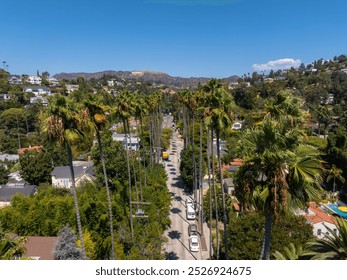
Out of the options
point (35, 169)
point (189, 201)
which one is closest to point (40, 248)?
point (189, 201)

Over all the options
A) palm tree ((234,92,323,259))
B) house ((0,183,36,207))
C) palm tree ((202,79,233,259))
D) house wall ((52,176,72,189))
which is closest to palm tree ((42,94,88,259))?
palm tree ((202,79,233,259))

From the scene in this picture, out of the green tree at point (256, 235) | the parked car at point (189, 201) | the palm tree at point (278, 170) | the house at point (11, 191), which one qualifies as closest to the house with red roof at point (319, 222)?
the green tree at point (256, 235)

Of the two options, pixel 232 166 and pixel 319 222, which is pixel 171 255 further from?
pixel 232 166

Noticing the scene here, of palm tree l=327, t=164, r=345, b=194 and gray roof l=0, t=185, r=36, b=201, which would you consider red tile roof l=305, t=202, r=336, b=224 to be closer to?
palm tree l=327, t=164, r=345, b=194

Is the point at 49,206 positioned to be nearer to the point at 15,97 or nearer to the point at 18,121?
the point at 18,121

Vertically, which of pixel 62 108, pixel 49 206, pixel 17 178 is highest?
pixel 62 108
